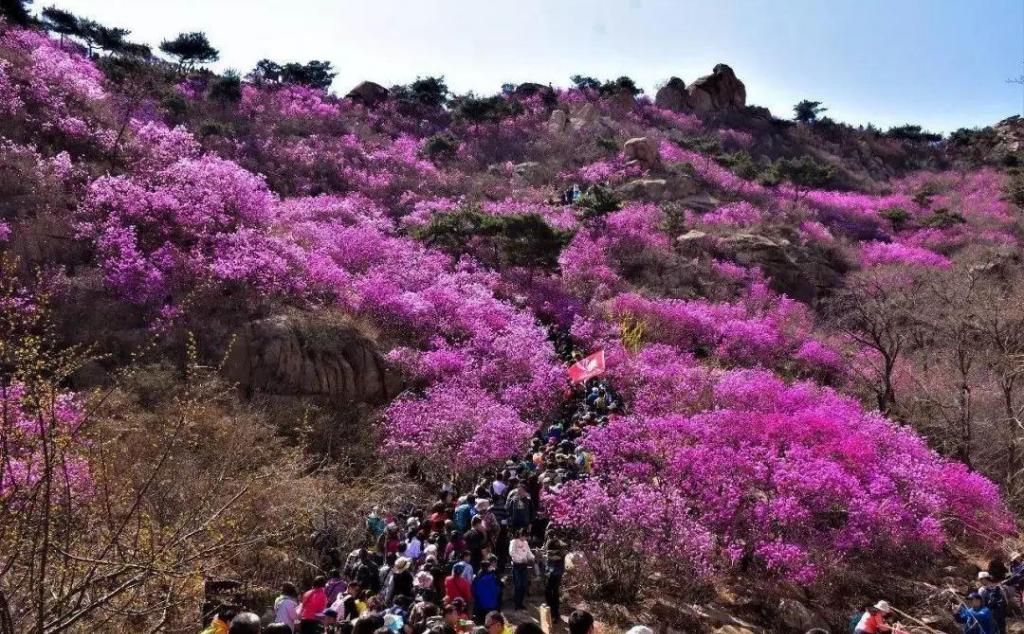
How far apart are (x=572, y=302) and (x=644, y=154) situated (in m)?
18.5

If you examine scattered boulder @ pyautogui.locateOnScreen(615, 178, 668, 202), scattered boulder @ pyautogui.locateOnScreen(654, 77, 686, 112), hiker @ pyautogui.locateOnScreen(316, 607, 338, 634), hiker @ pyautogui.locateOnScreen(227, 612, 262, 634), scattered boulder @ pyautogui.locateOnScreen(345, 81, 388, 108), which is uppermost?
scattered boulder @ pyautogui.locateOnScreen(654, 77, 686, 112)

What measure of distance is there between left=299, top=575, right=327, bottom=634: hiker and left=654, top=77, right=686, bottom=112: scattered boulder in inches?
2162

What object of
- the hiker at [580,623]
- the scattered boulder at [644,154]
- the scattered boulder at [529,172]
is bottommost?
the hiker at [580,623]

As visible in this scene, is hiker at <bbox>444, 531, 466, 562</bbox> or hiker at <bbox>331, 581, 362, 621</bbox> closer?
hiker at <bbox>331, 581, 362, 621</bbox>

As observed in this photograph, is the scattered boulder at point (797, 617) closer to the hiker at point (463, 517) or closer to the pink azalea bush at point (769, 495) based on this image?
the pink azalea bush at point (769, 495)

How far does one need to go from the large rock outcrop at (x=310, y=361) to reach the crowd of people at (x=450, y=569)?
4919mm

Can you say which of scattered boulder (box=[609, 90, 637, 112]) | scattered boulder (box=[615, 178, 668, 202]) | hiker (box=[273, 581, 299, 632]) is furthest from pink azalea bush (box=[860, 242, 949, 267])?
hiker (box=[273, 581, 299, 632])

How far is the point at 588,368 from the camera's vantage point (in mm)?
18031

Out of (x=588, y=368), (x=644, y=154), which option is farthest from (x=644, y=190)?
(x=588, y=368)

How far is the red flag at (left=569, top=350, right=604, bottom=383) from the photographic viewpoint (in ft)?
58.1

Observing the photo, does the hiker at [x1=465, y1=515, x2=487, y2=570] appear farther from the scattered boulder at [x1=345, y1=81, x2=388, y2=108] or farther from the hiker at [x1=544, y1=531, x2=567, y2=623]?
the scattered boulder at [x1=345, y1=81, x2=388, y2=108]

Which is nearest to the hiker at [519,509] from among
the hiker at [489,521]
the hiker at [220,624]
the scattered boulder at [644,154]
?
the hiker at [489,521]

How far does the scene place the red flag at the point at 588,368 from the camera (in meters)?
17.7

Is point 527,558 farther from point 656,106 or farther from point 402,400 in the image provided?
point 656,106
